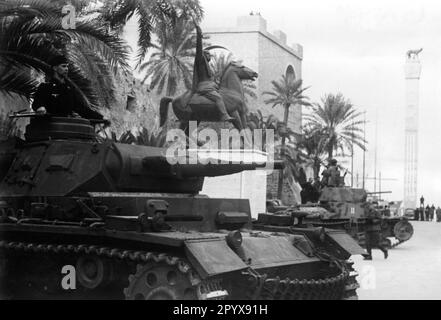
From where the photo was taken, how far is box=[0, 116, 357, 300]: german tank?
790 centimetres

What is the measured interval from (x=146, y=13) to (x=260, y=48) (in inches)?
552

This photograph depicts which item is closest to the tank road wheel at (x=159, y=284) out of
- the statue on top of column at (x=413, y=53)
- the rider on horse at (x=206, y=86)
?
the statue on top of column at (x=413, y=53)

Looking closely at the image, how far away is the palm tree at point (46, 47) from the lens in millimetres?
12984

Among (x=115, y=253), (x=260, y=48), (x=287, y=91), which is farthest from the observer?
(x=287, y=91)

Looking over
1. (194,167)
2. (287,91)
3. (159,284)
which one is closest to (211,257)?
(159,284)

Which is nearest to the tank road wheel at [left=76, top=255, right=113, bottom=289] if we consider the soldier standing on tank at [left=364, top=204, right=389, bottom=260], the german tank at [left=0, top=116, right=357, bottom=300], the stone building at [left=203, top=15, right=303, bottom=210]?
the german tank at [left=0, top=116, right=357, bottom=300]

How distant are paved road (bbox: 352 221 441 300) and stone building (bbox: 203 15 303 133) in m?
9.54

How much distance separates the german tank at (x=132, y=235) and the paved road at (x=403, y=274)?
98.0 inches

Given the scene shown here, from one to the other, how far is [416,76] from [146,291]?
6158 millimetres

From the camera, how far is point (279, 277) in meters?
8.71

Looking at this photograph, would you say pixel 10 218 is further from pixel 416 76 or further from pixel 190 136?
pixel 190 136

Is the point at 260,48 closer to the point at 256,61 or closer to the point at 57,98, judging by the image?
the point at 256,61

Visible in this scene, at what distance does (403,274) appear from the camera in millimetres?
15578
